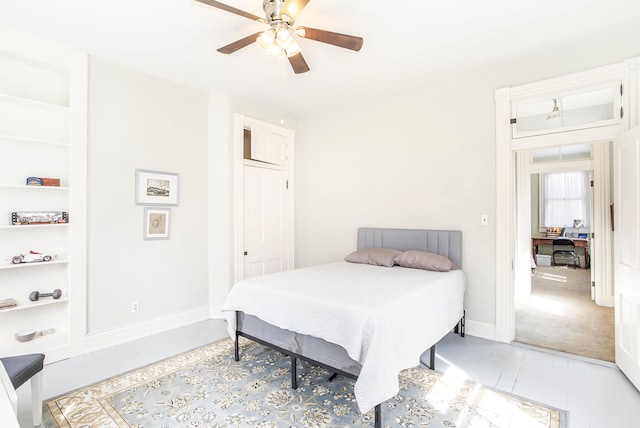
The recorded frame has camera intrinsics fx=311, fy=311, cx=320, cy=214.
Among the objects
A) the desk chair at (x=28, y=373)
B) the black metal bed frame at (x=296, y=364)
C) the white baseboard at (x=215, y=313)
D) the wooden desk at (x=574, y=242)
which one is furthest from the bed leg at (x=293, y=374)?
the wooden desk at (x=574, y=242)

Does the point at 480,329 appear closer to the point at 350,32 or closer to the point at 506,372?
the point at 506,372

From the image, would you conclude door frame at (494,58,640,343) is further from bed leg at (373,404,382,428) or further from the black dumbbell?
the black dumbbell

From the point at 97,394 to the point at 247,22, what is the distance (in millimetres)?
2970

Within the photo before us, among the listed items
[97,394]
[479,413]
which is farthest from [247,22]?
[479,413]

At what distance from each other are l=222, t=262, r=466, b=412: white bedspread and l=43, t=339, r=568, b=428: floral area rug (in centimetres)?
31

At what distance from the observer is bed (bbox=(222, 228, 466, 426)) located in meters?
1.78

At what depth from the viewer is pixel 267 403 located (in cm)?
210

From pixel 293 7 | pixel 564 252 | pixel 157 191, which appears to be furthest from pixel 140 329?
pixel 564 252

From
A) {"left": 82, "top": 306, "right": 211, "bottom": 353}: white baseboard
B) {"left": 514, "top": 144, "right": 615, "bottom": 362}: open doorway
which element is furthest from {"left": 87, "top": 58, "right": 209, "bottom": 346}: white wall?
{"left": 514, "top": 144, "right": 615, "bottom": 362}: open doorway

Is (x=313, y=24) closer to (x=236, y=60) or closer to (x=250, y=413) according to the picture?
(x=236, y=60)

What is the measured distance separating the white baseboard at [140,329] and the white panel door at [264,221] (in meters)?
0.78

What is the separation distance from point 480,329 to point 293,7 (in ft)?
11.1

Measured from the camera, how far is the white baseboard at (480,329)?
3.22 metres

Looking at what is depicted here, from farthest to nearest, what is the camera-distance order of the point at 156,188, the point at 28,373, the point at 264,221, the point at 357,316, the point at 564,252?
the point at 564,252 → the point at 264,221 → the point at 156,188 → the point at 357,316 → the point at 28,373
